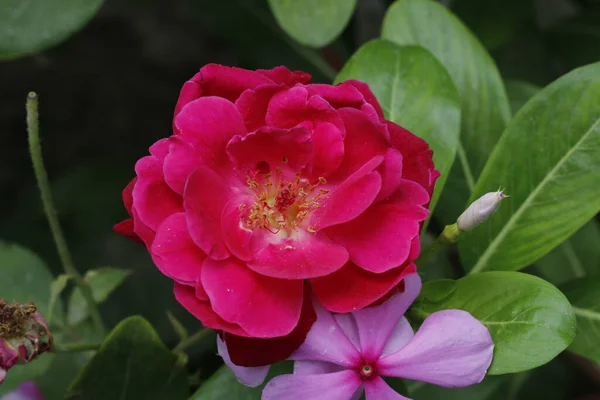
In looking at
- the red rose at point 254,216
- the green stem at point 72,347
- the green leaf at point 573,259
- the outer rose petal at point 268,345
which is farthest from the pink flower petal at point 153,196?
the green leaf at point 573,259

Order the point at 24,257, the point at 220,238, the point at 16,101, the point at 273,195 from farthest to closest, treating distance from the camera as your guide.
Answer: the point at 16,101 → the point at 24,257 → the point at 273,195 → the point at 220,238

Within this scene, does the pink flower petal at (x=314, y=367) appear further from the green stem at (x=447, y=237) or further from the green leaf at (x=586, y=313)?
the green leaf at (x=586, y=313)

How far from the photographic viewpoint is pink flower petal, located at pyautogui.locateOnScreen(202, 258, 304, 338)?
2.04 feet

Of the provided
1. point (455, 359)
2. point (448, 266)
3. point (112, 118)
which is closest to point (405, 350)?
point (455, 359)

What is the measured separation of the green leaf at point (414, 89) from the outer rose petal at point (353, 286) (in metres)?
0.25

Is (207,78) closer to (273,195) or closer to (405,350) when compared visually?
(273,195)

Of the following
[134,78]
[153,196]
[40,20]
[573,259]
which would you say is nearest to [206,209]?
[153,196]

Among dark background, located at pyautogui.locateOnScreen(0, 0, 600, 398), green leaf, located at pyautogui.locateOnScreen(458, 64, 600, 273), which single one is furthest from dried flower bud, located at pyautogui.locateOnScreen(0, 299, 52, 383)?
dark background, located at pyautogui.locateOnScreen(0, 0, 600, 398)

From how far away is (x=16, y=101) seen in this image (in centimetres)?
181

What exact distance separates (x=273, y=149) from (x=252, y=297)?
0.15 m

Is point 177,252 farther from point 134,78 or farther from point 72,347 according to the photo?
point 134,78

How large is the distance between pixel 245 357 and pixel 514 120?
0.41 meters

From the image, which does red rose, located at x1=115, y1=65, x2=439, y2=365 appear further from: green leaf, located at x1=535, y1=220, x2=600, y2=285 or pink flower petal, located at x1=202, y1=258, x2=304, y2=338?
green leaf, located at x1=535, y1=220, x2=600, y2=285

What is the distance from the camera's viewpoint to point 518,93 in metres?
1.23
